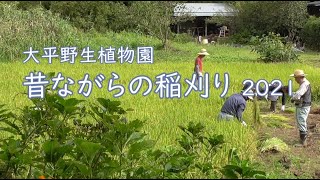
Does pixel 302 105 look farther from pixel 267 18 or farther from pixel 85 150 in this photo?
pixel 267 18

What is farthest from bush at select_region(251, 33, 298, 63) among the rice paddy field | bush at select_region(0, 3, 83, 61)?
bush at select_region(0, 3, 83, 61)

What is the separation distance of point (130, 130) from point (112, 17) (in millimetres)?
22080

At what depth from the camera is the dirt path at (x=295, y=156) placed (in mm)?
4266

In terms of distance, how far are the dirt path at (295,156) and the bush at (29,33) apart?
803 centimetres

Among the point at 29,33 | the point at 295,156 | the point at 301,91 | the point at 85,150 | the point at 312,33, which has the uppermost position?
the point at 29,33

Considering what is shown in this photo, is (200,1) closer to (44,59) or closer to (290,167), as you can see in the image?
(44,59)

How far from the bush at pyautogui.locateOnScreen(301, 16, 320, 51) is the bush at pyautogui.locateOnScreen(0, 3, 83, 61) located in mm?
9422

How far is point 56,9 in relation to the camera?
24.1 metres

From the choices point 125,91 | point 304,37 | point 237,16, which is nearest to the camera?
point 125,91

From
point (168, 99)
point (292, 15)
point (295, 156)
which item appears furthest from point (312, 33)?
point (295, 156)

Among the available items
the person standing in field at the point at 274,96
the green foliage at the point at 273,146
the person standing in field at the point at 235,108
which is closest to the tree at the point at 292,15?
the person standing in field at the point at 274,96

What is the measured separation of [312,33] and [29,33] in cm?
1167

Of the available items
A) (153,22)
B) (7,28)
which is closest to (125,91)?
(7,28)

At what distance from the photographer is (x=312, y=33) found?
63.9 feet
